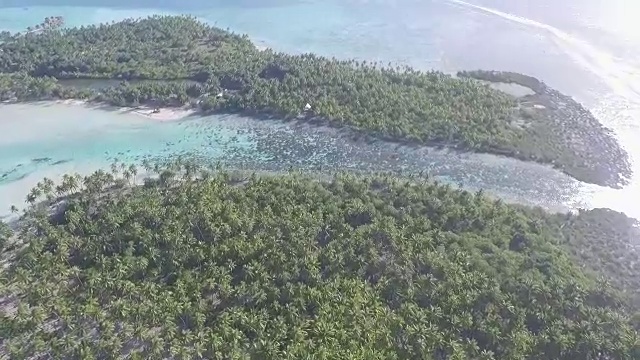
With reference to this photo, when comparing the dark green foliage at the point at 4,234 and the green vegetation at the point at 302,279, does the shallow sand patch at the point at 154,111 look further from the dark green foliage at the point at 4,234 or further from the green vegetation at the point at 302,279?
the dark green foliage at the point at 4,234

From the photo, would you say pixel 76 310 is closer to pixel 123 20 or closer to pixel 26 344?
pixel 26 344

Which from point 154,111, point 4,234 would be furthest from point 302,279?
point 154,111

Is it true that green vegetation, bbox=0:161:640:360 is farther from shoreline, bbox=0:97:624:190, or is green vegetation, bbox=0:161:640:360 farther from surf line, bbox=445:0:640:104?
surf line, bbox=445:0:640:104

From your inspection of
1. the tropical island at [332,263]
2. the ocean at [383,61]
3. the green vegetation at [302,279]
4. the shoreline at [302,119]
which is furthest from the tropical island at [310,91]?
the green vegetation at [302,279]

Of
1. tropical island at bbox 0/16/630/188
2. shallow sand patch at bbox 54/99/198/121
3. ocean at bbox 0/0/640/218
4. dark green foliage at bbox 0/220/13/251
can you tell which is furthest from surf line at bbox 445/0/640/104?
dark green foliage at bbox 0/220/13/251

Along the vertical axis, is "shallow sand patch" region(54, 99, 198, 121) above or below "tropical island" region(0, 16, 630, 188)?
below

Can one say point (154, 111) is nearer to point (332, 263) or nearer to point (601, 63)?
point (332, 263)

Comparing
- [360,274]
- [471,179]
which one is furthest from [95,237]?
[471,179]
